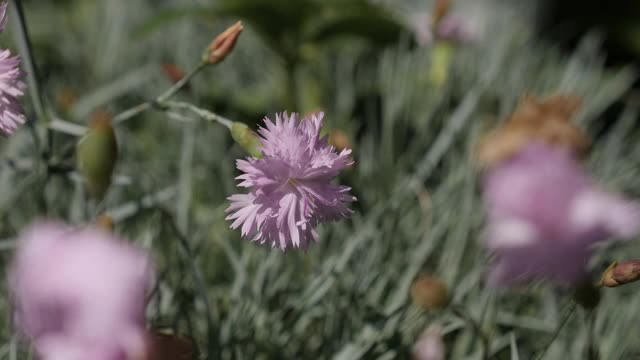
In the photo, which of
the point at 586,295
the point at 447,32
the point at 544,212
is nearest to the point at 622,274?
the point at 586,295

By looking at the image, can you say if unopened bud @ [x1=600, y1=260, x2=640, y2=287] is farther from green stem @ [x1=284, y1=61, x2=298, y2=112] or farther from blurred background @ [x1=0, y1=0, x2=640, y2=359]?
green stem @ [x1=284, y1=61, x2=298, y2=112]

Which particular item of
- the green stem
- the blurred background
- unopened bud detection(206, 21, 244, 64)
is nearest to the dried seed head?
the blurred background

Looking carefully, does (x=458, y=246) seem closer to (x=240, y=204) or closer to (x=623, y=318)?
(x=623, y=318)

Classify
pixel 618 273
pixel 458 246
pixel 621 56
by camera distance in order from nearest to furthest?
pixel 618 273 < pixel 458 246 < pixel 621 56

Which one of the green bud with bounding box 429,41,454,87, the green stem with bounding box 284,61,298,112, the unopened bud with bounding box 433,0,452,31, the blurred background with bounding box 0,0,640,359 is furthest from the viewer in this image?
the green bud with bounding box 429,41,454,87

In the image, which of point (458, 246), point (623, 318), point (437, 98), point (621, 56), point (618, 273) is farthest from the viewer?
point (621, 56)

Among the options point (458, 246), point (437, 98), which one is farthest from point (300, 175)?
point (437, 98)

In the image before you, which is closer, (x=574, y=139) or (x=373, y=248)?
(x=574, y=139)
